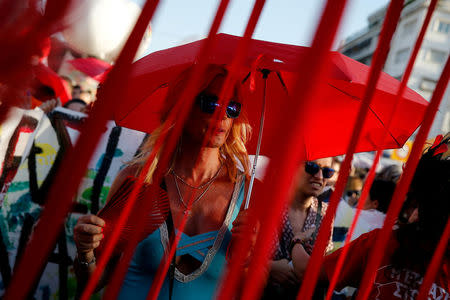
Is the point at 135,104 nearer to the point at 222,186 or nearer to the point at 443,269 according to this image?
the point at 222,186

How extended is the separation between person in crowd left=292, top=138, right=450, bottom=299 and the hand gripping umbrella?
0.63 feet

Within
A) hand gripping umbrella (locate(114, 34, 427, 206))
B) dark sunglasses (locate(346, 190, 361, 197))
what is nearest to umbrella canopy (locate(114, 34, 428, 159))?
hand gripping umbrella (locate(114, 34, 427, 206))

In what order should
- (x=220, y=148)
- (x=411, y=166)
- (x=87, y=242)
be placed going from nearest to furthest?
1. (x=411, y=166)
2. (x=87, y=242)
3. (x=220, y=148)

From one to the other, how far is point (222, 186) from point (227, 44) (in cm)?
58

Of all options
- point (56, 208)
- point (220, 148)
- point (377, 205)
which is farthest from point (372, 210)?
point (56, 208)

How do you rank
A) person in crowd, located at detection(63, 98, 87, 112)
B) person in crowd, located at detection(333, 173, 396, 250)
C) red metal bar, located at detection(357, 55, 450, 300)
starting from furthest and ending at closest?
person in crowd, located at detection(63, 98, 87, 112) → person in crowd, located at detection(333, 173, 396, 250) → red metal bar, located at detection(357, 55, 450, 300)

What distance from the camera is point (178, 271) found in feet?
3.74

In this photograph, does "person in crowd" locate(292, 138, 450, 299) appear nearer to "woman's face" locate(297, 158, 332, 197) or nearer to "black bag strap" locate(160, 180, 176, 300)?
"black bag strap" locate(160, 180, 176, 300)

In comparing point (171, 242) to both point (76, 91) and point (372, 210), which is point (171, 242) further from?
point (76, 91)

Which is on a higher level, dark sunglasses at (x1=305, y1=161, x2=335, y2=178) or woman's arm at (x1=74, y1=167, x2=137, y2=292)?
dark sunglasses at (x1=305, y1=161, x2=335, y2=178)

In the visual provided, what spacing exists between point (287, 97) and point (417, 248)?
0.71 metres

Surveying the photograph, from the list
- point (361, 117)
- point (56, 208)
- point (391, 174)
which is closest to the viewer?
point (56, 208)

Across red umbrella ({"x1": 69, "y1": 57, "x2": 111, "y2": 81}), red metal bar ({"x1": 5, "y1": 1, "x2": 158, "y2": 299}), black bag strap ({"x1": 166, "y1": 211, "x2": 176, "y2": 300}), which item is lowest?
black bag strap ({"x1": 166, "y1": 211, "x2": 176, "y2": 300})

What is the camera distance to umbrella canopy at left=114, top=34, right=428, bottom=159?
3.64 ft
